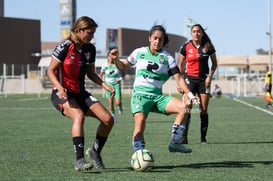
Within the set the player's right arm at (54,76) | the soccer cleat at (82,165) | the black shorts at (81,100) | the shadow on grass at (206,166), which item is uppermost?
the player's right arm at (54,76)

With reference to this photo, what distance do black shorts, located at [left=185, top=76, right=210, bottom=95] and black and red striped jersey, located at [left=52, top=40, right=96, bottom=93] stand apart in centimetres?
372

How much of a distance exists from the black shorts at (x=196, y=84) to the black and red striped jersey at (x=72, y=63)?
3.72 m

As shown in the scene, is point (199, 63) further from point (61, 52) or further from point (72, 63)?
point (61, 52)

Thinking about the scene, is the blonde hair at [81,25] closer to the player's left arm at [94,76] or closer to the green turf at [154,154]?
the player's left arm at [94,76]

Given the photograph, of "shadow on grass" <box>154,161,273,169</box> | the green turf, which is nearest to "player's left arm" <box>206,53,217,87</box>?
the green turf

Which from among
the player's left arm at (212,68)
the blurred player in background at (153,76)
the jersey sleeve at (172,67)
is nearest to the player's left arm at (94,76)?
the blurred player in background at (153,76)

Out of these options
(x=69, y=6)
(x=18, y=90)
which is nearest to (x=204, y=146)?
(x=69, y=6)

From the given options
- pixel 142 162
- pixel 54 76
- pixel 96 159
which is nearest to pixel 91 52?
pixel 54 76

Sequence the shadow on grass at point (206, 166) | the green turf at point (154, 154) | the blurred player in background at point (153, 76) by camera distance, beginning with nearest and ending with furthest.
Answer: the green turf at point (154, 154), the shadow on grass at point (206, 166), the blurred player in background at point (153, 76)

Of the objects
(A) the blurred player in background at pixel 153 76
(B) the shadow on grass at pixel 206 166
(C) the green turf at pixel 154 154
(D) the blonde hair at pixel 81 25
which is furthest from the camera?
(A) the blurred player in background at pixel 153 76

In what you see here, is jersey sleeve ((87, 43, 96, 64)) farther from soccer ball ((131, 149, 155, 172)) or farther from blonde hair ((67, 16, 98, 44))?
soccer ball ((131, 149, 155, 172))

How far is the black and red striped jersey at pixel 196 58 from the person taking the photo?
11734 mm

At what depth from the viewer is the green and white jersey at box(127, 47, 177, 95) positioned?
29.2 feet

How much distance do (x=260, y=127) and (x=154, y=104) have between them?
7320 millimetres
